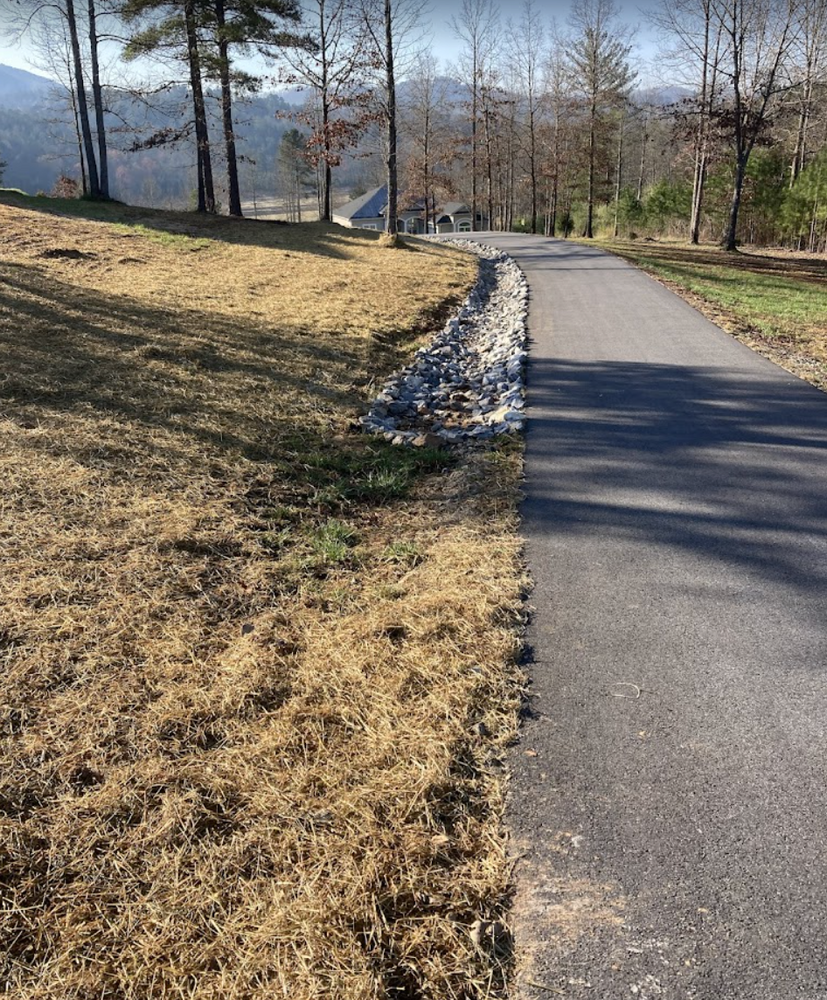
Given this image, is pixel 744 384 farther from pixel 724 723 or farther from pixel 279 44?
pixel 279 44

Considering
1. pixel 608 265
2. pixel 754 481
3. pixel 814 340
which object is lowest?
A: pixel 754 481

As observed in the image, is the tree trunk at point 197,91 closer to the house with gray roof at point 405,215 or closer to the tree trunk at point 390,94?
the tree trunk at point 390,94

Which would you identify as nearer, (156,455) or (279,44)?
(156,455)

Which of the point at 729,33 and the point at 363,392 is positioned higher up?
the point at 729,33

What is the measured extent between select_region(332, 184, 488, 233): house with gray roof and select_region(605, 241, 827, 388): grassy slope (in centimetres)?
4237

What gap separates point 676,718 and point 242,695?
160cm

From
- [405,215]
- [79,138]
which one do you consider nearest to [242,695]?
[79,138]

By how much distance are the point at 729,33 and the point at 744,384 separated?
66.4 feet

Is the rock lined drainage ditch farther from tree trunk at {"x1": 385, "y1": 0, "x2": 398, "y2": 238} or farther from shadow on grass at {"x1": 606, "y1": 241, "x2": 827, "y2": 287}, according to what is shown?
shadow on grass at {"x1": 606, "y1": 241, "x2": 827, "y2": 287}

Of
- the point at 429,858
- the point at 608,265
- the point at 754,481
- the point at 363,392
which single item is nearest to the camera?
the point at 429,858

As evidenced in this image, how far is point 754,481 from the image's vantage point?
446cm

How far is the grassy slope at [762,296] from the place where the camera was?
8.33 metres

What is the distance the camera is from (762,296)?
12.6m

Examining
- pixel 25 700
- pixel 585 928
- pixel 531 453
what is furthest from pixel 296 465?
pixel 585 928
